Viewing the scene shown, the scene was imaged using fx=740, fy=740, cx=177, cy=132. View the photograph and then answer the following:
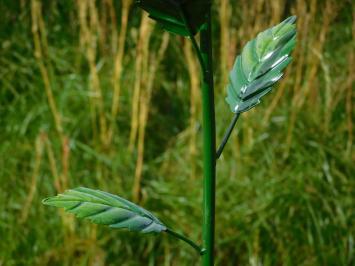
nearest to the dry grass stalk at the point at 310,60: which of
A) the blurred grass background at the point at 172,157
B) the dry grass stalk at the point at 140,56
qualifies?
the blurred grass background at the point at 172,157

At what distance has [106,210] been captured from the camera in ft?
1.54

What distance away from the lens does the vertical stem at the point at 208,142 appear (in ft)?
1.42

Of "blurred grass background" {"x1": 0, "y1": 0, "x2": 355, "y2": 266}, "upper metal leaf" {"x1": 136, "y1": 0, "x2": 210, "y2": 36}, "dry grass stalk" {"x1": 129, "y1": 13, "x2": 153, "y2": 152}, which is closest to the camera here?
"upper metal leaf" {"x1": 136, "y1": 0, "x2": 210, "y2": 36}

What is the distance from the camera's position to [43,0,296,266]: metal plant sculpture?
434 mm

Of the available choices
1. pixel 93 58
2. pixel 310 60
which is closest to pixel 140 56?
pixel 93 58

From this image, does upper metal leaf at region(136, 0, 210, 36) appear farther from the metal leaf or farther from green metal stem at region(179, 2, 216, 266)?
the metal leaf

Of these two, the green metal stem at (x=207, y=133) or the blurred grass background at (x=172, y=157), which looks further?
the blurred grass background at (x=172, y=157)

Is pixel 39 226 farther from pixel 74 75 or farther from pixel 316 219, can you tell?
pixel 316 219

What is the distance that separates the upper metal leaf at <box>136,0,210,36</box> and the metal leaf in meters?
0.12

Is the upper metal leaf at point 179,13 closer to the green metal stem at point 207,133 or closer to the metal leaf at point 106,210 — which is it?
the green metal stem at point 207,133

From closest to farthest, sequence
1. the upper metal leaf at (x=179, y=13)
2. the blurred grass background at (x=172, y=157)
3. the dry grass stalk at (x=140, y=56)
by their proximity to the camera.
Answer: the upper metal leaf at (x=179, y=13), the dry grass stalk at (x=140, y=56), the blurred grass background at (x=172, y=157)

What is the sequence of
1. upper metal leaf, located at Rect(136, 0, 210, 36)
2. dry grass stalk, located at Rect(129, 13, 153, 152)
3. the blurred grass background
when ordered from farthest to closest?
the blurred grass background, dry grass stalk, located at Rect(129, 13, 153, 152), upper metal leaf, located at Rect(136, 0, 210, 36)

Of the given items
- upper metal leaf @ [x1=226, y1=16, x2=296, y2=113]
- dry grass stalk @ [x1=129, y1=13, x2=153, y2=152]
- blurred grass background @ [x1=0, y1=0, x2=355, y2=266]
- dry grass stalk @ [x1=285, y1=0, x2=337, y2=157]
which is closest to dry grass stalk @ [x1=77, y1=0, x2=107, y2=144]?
blurred grass background @ [x1=0, y1=0, x2=355, y2=266]

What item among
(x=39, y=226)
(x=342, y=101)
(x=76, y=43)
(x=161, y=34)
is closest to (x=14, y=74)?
(x=76, y=43)
